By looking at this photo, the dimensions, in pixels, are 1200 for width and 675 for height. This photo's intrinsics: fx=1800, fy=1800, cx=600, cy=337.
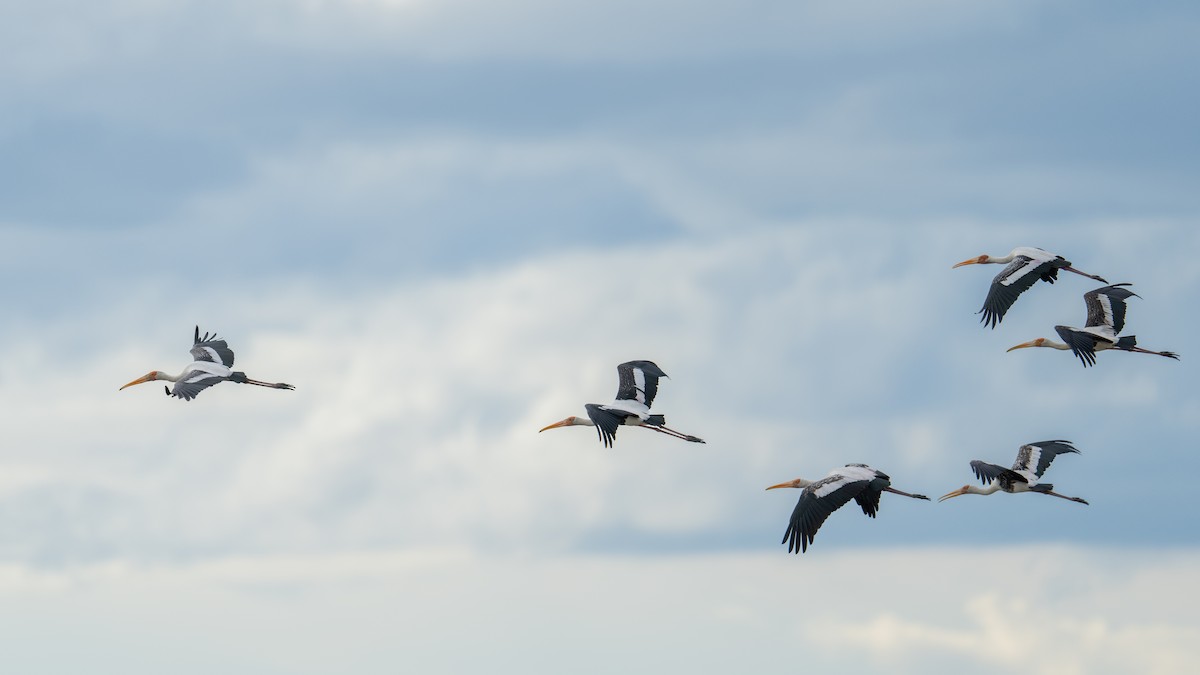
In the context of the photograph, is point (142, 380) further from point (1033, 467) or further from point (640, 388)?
point (1033, 467)

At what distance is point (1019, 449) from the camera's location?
60.3 m

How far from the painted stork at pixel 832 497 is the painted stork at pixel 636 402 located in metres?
7.70

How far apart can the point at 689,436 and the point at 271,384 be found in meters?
16.0

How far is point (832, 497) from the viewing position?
4994cm

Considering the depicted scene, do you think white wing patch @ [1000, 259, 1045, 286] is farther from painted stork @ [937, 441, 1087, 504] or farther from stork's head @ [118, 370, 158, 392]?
stork's head @ [118, 370, 158, 392]

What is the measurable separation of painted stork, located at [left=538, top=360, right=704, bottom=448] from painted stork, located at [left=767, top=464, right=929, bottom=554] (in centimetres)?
770

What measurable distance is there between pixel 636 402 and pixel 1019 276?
44.5 ft

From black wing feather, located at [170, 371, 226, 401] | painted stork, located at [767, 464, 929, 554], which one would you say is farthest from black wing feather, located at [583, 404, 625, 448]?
black wing feather, located at [170, 371, 226, 401]

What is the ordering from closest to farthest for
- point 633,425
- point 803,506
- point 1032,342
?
point 803,506 < point 633,425 < point 1032,342

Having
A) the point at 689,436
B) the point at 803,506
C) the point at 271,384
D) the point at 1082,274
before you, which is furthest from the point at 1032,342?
the point at 271,384

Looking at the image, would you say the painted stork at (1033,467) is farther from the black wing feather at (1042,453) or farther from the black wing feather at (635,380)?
the black wing feather at (635,380)

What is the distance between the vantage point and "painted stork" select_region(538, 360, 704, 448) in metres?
57.4

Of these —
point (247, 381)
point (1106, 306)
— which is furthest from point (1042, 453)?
point (247, 381)

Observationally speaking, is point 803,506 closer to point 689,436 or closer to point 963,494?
point 689,436
